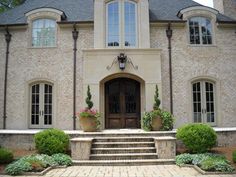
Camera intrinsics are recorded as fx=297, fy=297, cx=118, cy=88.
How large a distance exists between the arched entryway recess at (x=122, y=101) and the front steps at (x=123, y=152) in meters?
3.94

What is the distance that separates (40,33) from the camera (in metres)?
16.9

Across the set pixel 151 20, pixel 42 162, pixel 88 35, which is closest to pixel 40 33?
pixel 88 35

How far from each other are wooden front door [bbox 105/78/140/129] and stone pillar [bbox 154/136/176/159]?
16.6 feet

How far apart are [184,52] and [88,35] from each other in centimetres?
547

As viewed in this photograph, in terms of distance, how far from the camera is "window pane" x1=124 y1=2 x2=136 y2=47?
1602cm

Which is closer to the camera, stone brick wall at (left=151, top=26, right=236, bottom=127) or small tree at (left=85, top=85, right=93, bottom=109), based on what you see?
small tree at (left=85, top=85, right=93, bottom=109)

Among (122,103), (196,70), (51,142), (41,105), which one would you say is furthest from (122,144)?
(196,70)

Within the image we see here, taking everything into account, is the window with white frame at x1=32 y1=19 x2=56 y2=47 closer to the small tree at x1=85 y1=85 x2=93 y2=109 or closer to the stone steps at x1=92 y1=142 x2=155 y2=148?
the small tree at x1=85 y1=85 x2=93 y2=109

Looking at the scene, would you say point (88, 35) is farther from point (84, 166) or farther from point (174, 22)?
point (84, 166)

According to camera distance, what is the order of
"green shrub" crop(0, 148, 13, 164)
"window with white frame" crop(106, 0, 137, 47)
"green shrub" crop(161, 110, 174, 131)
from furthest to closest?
"window with white frame" crop(106, 0, 137, 47) → "green shrub" crop(161, 110, 174, 131) → "green shrub" crop(0, 148, 13, 164)

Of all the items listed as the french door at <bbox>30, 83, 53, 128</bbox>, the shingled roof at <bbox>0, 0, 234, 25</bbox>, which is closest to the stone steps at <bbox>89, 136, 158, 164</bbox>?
the french door at <bbox>30, 83, 53, 128</bbox>

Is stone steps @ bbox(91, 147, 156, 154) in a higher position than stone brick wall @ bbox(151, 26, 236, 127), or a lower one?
lower

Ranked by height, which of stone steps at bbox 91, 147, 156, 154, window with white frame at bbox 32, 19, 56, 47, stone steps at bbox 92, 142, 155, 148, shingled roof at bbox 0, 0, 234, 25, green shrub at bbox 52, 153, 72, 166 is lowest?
green shrub at bbox 52, 153, 72, 166

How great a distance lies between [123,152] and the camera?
11.4m
